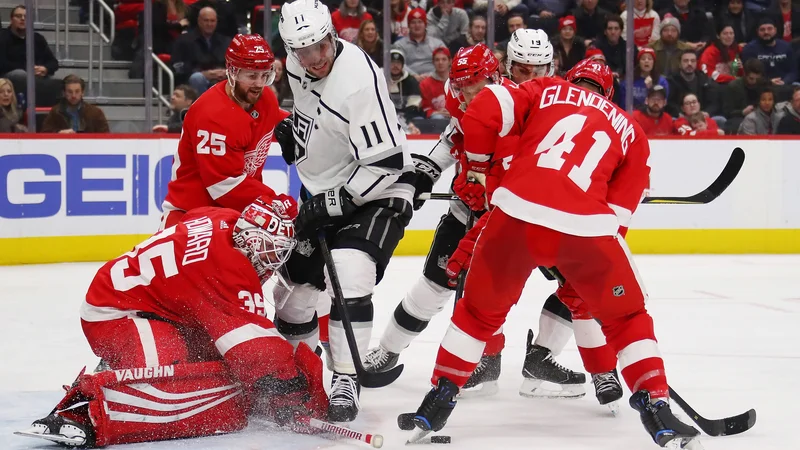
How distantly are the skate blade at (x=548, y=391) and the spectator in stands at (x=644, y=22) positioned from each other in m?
4.34

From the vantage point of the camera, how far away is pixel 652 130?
7398 millimetres

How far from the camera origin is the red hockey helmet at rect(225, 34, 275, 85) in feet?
11.5

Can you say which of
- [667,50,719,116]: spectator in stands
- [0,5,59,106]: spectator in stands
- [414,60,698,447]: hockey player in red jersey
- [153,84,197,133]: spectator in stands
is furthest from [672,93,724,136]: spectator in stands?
[414,60,698,447]: hockey player in red jersey

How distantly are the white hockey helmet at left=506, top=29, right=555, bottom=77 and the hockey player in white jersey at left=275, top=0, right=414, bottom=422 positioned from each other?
2.27ft

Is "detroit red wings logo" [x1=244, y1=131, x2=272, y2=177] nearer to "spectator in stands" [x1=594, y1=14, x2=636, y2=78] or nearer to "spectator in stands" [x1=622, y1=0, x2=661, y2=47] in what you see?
"spectator in stands" [x1=594, y1=14, x2=636, y2=78]

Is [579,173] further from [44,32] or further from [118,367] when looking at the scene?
[44,32]

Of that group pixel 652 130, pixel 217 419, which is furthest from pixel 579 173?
pixel 652 130

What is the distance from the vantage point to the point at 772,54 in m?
7.75

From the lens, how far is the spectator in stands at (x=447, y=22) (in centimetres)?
730

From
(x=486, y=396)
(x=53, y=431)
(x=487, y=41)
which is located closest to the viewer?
(x=53, y=431)

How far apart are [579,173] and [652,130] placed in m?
4.81

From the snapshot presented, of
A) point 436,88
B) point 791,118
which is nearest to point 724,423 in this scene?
point 436,88

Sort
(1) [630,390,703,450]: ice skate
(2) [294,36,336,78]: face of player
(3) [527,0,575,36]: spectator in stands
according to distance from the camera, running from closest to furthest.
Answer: (1) [630,390,703,450]: ice skate → (2) [294,36,336,78]: face of player → (3) [527,0,575,36]: spectator in stands

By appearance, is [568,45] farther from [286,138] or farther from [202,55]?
[286,138]
